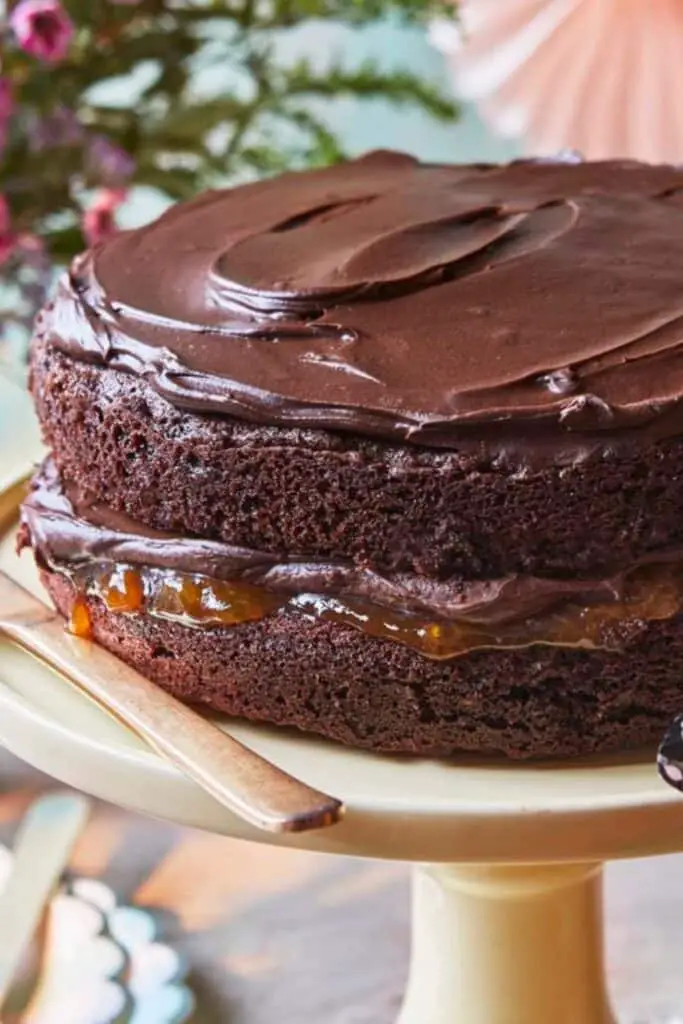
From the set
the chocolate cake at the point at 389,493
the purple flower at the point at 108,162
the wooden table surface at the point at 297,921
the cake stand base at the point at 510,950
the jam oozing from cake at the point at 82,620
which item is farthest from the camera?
the purple flower at the point at 108,162

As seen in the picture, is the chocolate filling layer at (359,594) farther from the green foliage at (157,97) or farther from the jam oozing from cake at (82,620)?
the green foliage at (157,97)

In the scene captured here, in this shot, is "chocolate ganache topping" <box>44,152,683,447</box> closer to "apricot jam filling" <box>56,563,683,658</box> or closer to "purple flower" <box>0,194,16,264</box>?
"apricot jam filling" <box>56,563,683,658</box>

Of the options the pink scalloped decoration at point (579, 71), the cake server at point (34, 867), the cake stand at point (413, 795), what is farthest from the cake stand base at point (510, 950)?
the pink scalloped decoration at point (579, 71)

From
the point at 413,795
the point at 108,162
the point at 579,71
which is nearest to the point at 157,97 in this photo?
the point at 108,162

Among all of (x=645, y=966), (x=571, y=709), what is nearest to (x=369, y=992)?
(x=645, y=966)

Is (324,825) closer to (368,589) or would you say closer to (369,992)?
(368,589)

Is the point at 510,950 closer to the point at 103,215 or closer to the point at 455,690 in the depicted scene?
the point at 455,690
